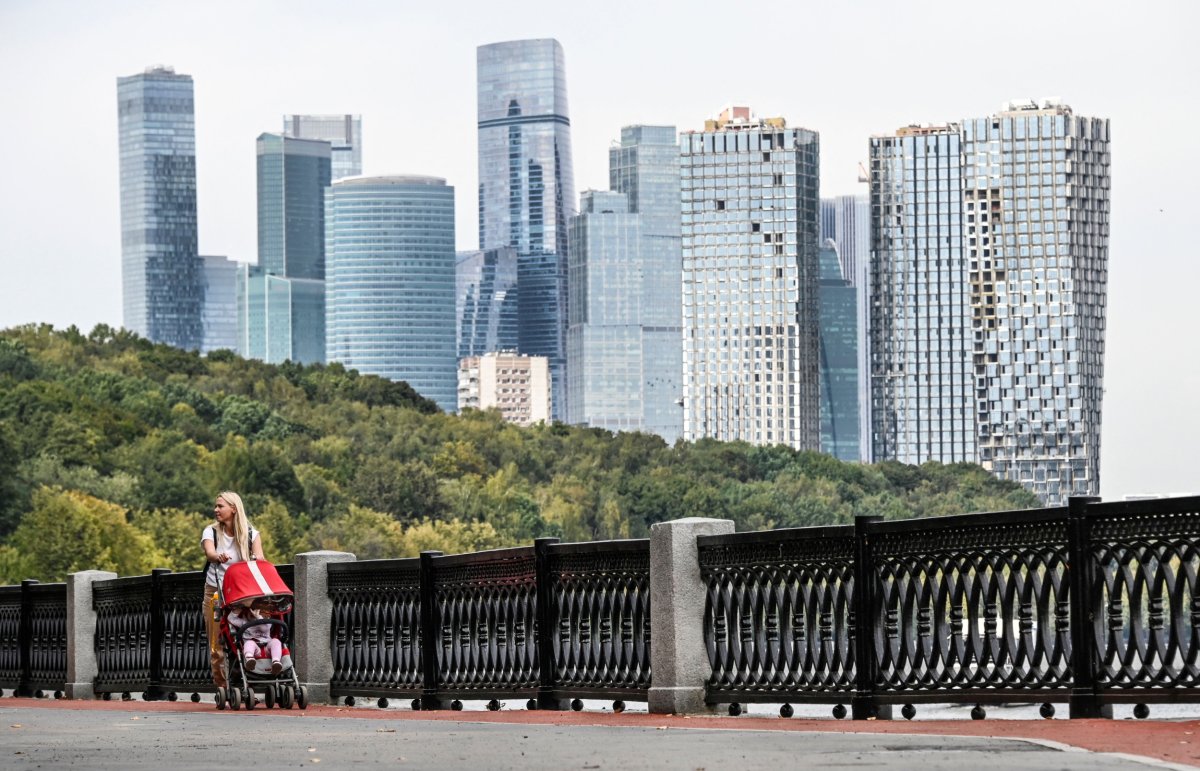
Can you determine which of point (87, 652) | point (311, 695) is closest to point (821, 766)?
point (311, 695)

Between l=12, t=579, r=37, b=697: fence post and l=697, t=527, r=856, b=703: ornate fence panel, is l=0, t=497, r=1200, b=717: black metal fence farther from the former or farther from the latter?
l=12, t=579, r=37, b=697: fence post

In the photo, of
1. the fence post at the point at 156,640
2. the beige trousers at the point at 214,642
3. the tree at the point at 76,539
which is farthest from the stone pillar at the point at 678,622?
the tree at the point at 76,539

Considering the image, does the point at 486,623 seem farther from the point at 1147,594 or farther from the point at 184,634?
the point at 1147,594

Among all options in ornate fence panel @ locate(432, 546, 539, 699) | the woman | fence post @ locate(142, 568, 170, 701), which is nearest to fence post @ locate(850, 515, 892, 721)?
ornate fence panel @ locate(432, 546, 539, 699)

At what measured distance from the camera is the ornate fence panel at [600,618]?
13.8 meters

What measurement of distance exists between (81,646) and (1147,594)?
38.0ft

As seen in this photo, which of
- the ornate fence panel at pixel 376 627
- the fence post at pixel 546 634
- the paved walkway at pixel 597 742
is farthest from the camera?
the ornate fence panel at pixel 376 627

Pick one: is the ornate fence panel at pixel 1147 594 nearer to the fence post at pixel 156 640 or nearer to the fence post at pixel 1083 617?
the fence post at pixel 1083 617

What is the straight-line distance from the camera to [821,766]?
8.84 metres

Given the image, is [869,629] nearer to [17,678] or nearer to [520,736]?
[520,736]

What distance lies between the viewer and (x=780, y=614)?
42.3 feet

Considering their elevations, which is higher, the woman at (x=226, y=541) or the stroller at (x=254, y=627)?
the woman at (x=226, y=541)

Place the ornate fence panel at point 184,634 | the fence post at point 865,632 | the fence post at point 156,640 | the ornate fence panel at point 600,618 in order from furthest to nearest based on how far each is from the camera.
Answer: the fence post at point 156,640 → the ornate fence panel at point 184,634 → the ornate fence panel at point 600,618 → the fence post at point 865,632

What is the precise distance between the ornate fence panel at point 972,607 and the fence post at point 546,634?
2.83 meters
